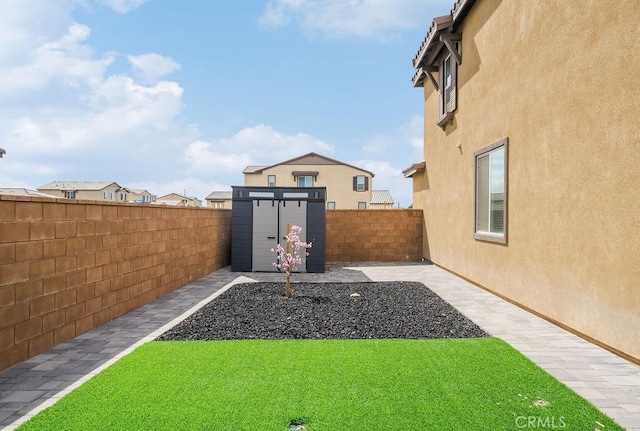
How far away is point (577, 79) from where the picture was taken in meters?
4.85

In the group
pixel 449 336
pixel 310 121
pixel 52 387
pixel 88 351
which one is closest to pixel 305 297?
pixel 449 336

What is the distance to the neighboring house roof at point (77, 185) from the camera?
156 feet

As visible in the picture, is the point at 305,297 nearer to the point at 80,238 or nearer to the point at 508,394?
the point at 80,238

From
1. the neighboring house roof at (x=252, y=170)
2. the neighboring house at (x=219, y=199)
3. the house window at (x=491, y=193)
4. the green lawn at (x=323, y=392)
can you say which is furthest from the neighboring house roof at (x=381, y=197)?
the green lawn at (x=323, y=392)

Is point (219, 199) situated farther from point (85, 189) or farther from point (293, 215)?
point (293, 215)

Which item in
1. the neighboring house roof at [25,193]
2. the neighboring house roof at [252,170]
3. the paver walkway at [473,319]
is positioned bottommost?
the paver walkway at [473,319]

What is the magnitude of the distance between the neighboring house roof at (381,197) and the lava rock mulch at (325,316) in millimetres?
37743

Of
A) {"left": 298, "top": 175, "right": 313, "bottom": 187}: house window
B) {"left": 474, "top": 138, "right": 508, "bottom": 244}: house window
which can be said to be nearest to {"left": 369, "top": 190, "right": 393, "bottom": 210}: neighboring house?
{"left": 298, "top": 175, "right": 313, "bottom": 187}: house window

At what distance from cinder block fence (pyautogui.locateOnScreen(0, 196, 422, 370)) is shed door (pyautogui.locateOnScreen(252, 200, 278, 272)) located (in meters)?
1.83

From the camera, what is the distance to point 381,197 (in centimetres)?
4703

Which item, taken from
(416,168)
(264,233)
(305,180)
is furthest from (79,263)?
(305,180)

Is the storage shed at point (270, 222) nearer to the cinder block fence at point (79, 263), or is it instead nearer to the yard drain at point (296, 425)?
the cinder block fence at point (79, 263)

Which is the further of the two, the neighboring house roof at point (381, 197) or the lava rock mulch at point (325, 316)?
the neighboring house roof at point (381, 197)

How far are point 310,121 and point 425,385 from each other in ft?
74.3
